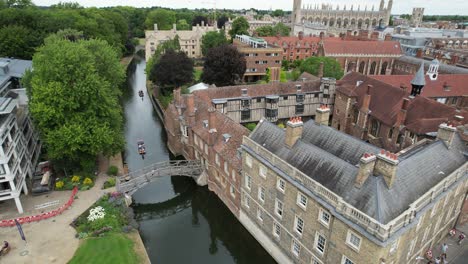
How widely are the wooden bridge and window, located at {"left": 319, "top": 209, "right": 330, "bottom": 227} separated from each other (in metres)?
21.5

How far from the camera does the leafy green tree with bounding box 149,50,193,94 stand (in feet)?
223

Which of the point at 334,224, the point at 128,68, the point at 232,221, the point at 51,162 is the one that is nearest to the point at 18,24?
the point at 128,68

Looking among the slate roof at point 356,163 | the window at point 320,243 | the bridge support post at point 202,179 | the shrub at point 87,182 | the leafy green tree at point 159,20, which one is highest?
the leafy green tree at point 159,20

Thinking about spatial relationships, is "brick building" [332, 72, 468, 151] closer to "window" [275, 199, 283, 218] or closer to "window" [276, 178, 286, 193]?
"window" [276, 178, 286, 193]

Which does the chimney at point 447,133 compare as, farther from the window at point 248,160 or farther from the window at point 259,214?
the window at point 259,214

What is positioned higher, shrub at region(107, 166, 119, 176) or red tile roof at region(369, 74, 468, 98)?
red tile roof at region(369, 74, 468, 98)

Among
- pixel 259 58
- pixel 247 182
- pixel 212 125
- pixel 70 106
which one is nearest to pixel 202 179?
pixel 212 125

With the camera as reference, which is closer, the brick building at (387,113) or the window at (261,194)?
the window at (261,194)

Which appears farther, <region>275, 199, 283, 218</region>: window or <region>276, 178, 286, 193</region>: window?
<region>275, 199, 283, 218</region>: window

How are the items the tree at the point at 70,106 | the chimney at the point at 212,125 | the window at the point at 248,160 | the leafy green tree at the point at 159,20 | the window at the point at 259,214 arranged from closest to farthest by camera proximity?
the window at the point at 248,160 < the window at the point at 259,214 < the tree at the point at 70,106 < the chimney at the point at 212,125 < the leafy green tree at the point at 159,20

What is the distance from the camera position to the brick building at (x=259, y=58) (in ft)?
268

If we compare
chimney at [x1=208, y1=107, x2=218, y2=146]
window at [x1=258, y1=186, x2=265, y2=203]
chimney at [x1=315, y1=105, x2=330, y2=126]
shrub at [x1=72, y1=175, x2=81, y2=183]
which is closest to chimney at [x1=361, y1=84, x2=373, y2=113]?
chimney at [x1=315, y1=105, x2=330, y2=126]

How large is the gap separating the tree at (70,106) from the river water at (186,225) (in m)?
9.20

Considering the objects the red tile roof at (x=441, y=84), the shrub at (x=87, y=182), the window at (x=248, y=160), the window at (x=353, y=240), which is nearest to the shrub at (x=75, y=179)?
the shrub at (x=87, y=182)
